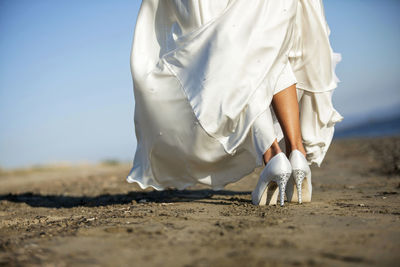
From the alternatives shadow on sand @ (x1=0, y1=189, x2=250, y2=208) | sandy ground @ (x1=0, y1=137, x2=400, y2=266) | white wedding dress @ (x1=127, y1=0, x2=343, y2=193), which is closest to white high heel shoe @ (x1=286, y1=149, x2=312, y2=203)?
sandy ground @ (x1=0, y1=137, x2=400, y2=266)

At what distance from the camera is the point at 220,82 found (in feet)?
8.13

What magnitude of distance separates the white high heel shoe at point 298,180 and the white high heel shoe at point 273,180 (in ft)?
0.38

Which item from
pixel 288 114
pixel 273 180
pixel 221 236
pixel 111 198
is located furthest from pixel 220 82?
pixel 111 198

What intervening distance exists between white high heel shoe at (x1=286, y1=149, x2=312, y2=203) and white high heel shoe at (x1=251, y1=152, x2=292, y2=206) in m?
0.12

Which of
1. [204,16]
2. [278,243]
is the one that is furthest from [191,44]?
[278,243]

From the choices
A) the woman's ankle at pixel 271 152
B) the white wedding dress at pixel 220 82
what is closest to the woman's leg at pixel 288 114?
the white wedding dress at pixel 220 82

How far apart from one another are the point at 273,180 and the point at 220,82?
71cm

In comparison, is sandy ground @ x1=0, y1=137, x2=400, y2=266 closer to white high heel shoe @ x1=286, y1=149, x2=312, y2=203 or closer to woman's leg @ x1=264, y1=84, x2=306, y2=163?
white high heel shoe @ x1=286, y1=149, x2=312, y2=203

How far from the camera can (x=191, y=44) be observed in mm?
2633

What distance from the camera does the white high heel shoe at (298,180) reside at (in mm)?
2396

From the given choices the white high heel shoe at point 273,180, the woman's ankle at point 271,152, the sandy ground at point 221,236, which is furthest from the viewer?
the woman's ankle at point 271,152

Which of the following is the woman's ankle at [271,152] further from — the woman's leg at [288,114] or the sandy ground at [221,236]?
the sandy ground at [221,236]

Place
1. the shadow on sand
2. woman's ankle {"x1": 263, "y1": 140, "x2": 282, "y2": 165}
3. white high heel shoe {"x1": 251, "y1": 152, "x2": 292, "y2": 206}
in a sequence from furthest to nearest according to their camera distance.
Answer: the shadow on sand, woman's ankle {"x1": 263, "y1": 140, "x2": 282, "y2": 165}, white high heel shoe {"x1": 251, "y1": 152, "x2": 292, "y2": 206}

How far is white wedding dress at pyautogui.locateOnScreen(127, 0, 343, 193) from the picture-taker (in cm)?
247
